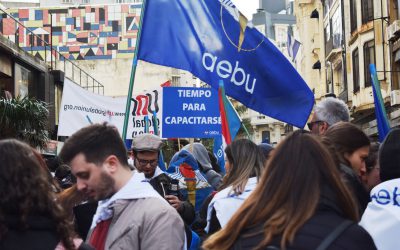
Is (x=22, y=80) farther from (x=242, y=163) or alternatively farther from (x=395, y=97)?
(x=242, y=163)

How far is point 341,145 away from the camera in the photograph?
457 cm

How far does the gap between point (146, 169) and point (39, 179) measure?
3.05m

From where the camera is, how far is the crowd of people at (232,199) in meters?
2.64

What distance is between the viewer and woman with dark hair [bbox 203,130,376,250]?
2572 millimetres

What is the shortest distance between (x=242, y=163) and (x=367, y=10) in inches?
990

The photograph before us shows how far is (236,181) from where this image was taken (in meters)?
4.70

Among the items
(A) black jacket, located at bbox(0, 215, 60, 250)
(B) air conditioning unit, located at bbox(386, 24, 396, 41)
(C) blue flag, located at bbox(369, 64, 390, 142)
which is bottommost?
(A) black jacket, located at bbox(0, 215, 60, 250)

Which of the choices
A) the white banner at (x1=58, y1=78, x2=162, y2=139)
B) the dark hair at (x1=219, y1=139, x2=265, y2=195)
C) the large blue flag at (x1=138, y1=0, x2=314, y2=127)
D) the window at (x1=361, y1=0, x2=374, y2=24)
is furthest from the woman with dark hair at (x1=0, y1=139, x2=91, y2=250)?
the window at (x1=361, y1=0, x2=374, y2=24)

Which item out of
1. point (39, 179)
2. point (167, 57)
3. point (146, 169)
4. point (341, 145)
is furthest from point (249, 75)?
point (39, 179)

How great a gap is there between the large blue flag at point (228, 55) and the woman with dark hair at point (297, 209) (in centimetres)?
436

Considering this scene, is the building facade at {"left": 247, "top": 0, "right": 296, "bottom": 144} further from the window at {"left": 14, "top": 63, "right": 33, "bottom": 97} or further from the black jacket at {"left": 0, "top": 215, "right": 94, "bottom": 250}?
the black jacket at {"left": 0, "top": 215, "right": 94, "bottom": 250}

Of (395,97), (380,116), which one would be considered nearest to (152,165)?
(380,116)

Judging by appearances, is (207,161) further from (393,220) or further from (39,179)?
(39,179)

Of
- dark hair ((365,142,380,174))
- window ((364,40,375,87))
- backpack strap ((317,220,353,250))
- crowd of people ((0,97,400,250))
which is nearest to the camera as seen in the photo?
backpack strap ((317,220,353,250))
